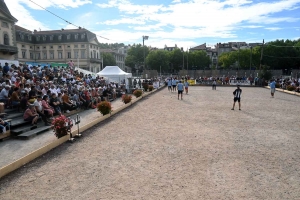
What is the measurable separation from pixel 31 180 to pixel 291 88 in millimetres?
30238

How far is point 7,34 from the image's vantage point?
32875 mm

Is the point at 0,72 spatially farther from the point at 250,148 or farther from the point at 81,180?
the point at 250,148

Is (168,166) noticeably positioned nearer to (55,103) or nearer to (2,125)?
(2,125)

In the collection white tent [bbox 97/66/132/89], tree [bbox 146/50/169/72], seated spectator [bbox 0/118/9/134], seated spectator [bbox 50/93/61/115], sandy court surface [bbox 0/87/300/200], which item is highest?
tree [bbox 146/50/169/72]

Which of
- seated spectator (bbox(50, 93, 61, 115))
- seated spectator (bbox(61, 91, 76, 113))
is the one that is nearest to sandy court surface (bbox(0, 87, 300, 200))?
seated spectator (bbox(50, 93, 61, 115))

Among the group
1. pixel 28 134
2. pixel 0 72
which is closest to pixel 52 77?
pixel 0 72

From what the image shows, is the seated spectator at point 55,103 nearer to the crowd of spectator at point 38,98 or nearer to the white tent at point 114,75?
the crowd of spectator at point 38,98

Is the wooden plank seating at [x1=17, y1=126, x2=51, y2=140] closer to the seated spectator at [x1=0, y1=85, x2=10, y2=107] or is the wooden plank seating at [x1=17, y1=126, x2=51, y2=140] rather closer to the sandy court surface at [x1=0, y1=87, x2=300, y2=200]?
the sandy court surface at [x1=0, y1=87, x2=300, y2=200]

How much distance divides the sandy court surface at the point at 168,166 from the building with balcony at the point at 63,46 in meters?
59.3

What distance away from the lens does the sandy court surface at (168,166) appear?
497 centimetres

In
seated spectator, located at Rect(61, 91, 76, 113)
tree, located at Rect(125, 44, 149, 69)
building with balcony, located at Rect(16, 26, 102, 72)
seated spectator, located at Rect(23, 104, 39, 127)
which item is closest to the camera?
seated spectator, located at Rect(23, 104, 39, 127)

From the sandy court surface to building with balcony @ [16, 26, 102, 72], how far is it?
59.3m

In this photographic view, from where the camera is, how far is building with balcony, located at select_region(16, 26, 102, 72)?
213ft

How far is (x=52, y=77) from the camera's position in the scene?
19.0m
